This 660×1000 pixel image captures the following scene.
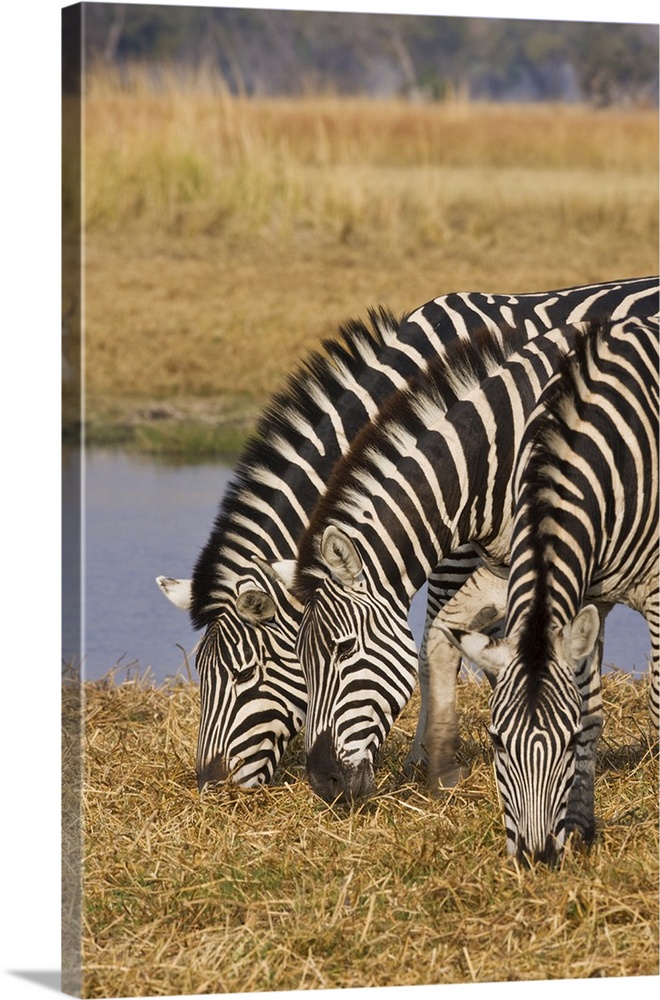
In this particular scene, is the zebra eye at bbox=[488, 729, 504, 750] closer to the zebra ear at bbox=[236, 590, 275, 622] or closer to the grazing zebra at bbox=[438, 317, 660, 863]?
the grazing zebra at bbox=[438, 317, 660, 863]

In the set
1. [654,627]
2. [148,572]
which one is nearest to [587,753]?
[654,627]

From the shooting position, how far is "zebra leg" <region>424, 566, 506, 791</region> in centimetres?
740

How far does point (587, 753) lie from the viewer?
700cm

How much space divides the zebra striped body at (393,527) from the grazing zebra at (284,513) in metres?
0.33

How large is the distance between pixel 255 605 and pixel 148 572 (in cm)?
189

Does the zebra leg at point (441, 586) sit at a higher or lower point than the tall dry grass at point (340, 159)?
lower

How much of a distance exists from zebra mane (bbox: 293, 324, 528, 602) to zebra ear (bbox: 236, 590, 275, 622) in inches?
8.0

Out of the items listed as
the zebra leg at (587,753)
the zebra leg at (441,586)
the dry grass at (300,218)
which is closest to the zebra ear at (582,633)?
the zebra leg at (587,753)

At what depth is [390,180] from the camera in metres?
9.81

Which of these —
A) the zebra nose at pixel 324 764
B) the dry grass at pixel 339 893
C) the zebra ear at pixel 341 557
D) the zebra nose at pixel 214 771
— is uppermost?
the zebra ear at pixel 341 557

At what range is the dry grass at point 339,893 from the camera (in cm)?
612

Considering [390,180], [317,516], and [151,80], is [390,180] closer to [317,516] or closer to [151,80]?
[151,80]
